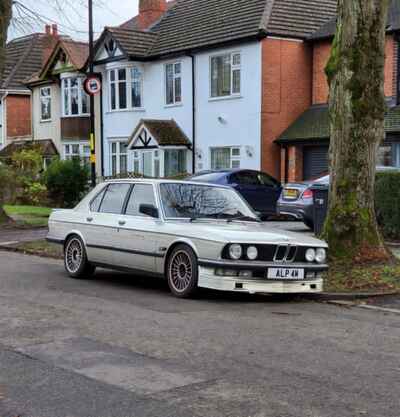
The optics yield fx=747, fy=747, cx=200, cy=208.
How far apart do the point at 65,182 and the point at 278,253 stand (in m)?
21.9

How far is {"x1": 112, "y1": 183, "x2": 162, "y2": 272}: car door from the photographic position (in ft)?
32.4

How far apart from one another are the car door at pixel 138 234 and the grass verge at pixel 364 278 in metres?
2.42

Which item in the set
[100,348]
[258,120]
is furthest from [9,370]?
[258,120]

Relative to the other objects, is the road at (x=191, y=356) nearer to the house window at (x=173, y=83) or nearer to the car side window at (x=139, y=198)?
the car side window at (x=139, y=198)

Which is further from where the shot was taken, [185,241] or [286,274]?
[185,241]

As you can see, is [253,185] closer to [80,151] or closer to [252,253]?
[252,253]

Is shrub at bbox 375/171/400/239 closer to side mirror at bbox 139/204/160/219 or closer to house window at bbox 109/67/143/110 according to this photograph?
side mirror at bbox 139/204/160/219

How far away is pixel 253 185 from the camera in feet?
74.3

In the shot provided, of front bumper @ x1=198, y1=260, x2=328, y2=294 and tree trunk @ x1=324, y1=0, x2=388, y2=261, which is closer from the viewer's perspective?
front bumper @ x1=198, y1=260, x2=328, y2=294

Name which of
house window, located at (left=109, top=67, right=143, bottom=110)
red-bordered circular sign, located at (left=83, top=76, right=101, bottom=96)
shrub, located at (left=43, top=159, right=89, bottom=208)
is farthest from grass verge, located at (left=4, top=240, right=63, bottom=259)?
house window, located at (left=109, top=67, right=143, bottom=110)

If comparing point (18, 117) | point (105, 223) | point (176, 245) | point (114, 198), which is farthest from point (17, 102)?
point (176, 245)

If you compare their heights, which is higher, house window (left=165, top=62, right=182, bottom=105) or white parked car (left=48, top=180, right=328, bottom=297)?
house window (left=165, top=62, right=182, bottom=105)

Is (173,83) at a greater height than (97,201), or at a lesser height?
greater

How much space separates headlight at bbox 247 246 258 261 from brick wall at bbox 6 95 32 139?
122 ft
